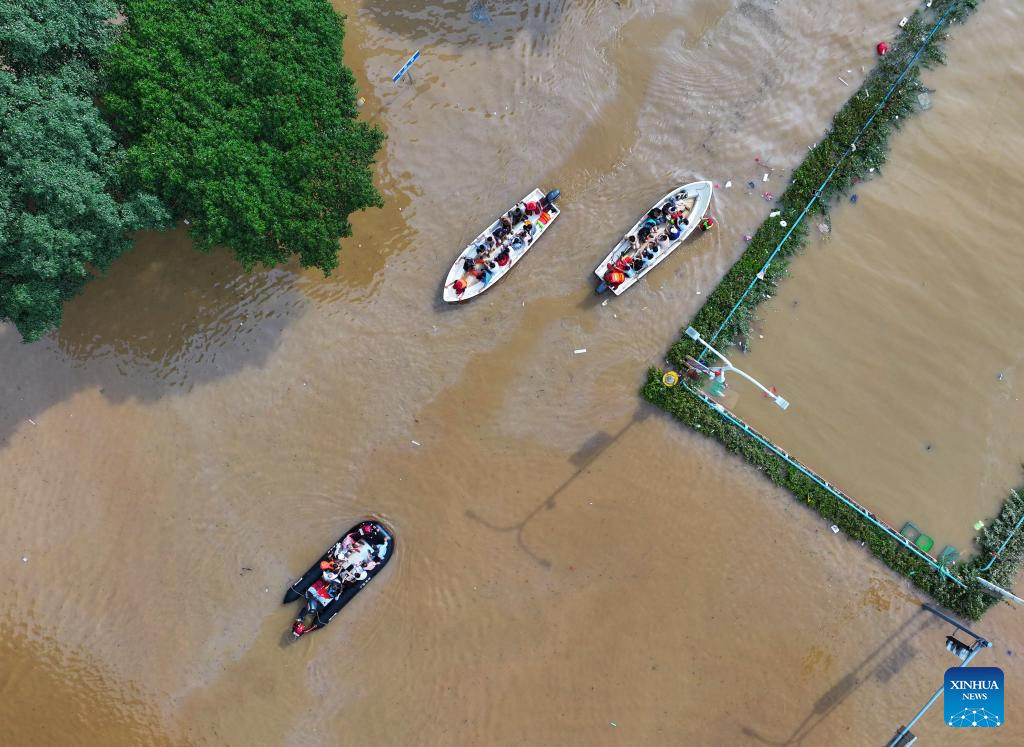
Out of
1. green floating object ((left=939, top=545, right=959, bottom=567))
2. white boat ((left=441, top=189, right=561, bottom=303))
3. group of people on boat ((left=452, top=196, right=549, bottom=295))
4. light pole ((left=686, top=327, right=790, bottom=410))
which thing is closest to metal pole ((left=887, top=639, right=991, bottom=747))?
green floating object ((left=939, top=545, right=959, bottom=567))

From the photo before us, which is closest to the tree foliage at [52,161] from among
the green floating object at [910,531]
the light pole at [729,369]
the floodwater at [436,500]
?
the floodwater at [436,500]

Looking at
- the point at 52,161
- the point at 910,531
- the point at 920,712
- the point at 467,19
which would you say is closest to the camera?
the point at 52,161

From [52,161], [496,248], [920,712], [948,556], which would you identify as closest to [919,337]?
[948,556]

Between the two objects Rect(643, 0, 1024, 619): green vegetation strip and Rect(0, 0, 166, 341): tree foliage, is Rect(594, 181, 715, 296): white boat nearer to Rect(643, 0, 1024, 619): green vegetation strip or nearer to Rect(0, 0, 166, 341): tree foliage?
Rect(643, 0, 1024, 619): green vegetation strip

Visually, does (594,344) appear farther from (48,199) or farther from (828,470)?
(48,199)

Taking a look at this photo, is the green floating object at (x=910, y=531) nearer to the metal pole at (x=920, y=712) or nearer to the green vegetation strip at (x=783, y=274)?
the green vegetation strip at (x=783, y=274)

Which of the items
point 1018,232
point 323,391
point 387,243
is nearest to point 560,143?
point 387,243

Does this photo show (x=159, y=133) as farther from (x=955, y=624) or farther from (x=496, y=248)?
(x=955, y=624)
